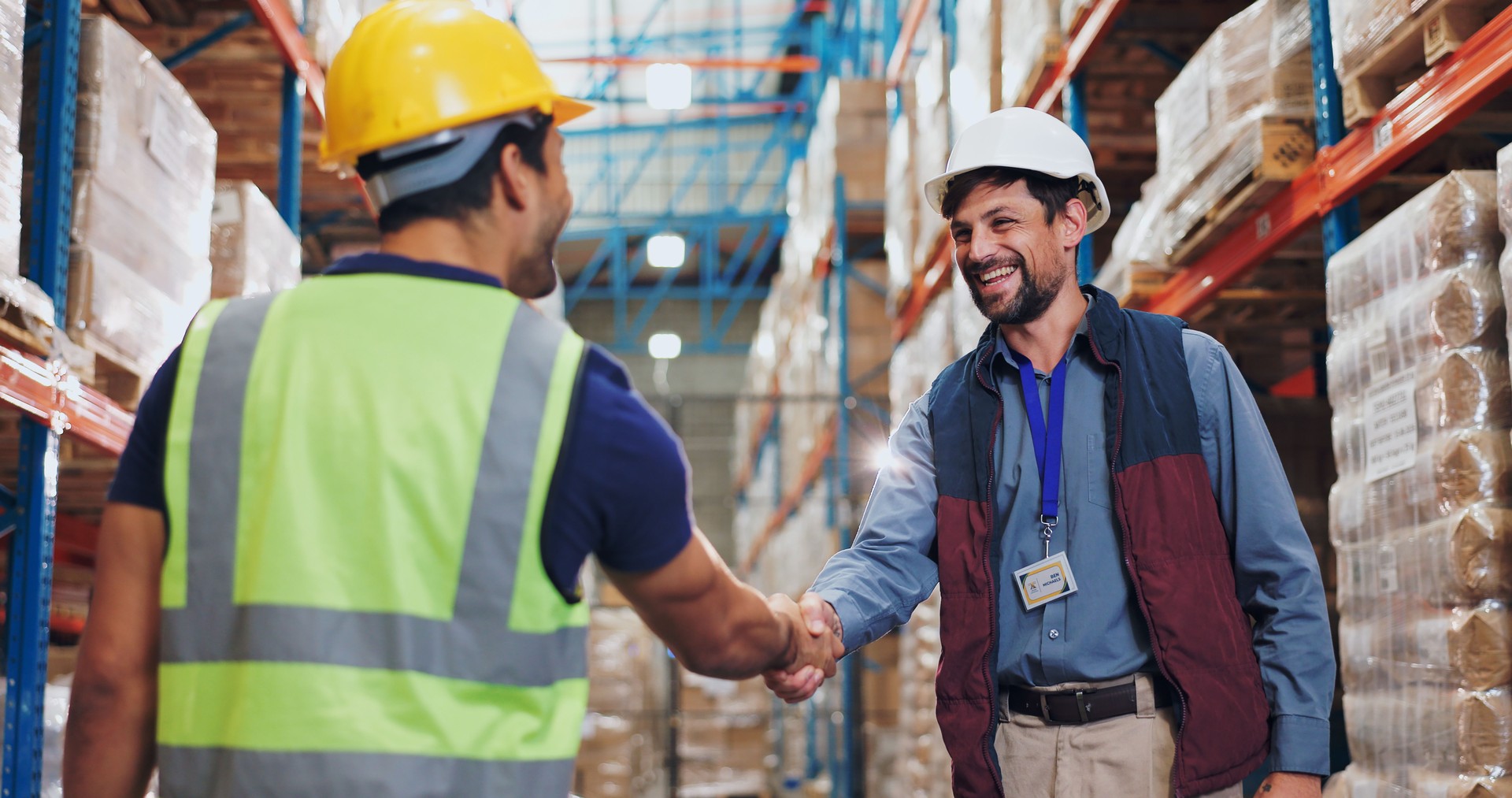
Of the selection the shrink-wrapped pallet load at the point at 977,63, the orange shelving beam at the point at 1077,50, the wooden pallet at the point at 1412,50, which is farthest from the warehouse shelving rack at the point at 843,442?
the wooden pallet at the point at 1412,50

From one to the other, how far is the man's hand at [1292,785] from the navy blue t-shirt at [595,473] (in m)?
1.45

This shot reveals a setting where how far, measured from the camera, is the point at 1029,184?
3410 millimetres

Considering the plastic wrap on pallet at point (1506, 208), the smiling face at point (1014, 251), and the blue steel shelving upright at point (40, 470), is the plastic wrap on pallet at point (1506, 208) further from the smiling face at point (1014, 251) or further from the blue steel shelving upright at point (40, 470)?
the blue steel shelving upright at point (40, 470)

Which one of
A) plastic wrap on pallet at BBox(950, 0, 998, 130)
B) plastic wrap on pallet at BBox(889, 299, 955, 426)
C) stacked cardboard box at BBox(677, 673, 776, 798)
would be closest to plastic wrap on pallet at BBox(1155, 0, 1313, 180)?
plastic wrap on pallet at BBox(950, 0, 998, 130)

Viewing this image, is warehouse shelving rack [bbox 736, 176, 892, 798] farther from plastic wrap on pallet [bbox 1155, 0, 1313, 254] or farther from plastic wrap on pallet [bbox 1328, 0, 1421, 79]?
plastic wrap on pallet [bbox 1328, 0, 1421, 79]

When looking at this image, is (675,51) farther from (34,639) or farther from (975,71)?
(34,639)

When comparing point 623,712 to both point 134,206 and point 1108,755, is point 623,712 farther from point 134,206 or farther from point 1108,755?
point 1108,755

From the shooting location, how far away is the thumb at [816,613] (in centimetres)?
288

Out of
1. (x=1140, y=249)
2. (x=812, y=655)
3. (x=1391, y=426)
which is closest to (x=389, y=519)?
(x=812, y=655)

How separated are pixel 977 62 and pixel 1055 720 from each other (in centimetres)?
561

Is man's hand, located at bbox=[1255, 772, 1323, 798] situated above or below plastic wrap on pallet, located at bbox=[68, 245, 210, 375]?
below

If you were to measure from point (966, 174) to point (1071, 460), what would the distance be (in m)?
0.83

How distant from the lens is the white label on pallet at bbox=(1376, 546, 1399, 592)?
146 inches

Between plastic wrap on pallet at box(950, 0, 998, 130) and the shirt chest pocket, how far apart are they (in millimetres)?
4304
